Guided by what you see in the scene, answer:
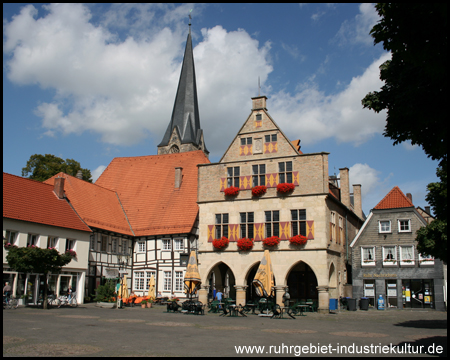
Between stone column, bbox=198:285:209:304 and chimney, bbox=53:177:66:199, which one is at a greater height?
chimney, bbox=53:177:66:199

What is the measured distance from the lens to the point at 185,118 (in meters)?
62.7

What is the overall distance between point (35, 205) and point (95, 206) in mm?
6850

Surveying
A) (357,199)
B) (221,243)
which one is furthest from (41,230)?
(357,199)

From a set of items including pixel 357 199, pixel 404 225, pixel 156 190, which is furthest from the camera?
pixel 156 190

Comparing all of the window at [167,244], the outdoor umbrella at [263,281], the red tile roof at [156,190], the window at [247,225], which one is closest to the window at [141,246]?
the red tile roof at [156,190]

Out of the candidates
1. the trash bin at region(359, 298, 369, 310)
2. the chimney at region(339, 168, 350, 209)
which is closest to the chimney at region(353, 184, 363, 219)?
the chimney at region(339, 168, 350, 209)

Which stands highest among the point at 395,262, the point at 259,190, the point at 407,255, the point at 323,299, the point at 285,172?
the point at 285,172

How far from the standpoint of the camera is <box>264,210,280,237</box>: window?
1093 inches

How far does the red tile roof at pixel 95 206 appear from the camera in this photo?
3322cm

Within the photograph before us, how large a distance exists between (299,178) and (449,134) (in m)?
20.3

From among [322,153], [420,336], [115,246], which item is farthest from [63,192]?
[420,336]

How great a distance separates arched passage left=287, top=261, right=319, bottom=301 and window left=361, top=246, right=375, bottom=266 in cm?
359

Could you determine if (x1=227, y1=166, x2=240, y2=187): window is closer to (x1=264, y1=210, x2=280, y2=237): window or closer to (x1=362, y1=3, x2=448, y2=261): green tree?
(x1=264, y1=210, x2=280, y2=237): window

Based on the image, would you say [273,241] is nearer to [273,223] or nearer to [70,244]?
[273,223]
